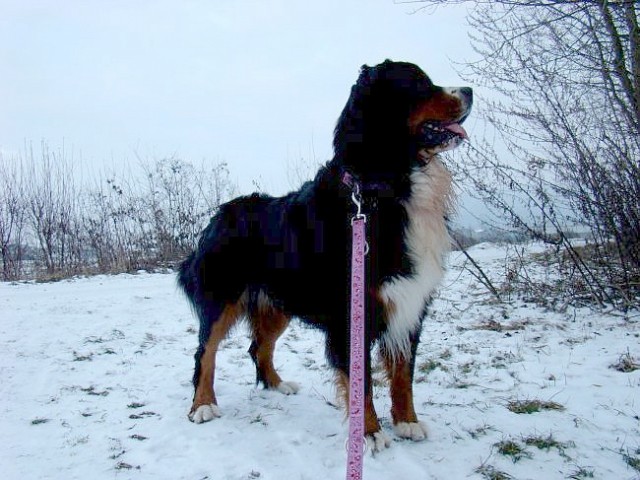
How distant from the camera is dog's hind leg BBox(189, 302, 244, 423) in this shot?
10.2ft

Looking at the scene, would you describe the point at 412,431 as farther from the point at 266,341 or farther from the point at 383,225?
the point at 266,341

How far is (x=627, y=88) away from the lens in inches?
199

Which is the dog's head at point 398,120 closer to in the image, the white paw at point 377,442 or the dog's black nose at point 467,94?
the dog's black nose at point 467,94

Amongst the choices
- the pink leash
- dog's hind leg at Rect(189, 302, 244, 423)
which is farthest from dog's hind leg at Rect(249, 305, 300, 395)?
the pink leash

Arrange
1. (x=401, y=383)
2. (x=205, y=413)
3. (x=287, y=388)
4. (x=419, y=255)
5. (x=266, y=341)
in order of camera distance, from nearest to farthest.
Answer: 1. (x=419, y=255)
2. (x=401, y=383)
3. (x=205, y=413)
4. (x=287, y=388)
5. (x=266, y=341)

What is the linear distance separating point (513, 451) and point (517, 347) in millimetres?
1940

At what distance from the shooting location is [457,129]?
2727 millimetres

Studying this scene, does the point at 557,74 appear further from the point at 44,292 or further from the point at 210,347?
the point at 44,292

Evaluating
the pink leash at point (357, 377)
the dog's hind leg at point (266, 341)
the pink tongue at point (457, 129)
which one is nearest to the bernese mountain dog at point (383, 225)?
the pink tongue at point (457, 129)

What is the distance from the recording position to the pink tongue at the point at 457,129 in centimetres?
269

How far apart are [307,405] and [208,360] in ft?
2.33

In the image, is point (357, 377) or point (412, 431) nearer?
point (357, 377)

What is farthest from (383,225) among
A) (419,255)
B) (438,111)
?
(438,111)

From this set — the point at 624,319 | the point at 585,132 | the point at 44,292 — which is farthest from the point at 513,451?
the point at 44,292
